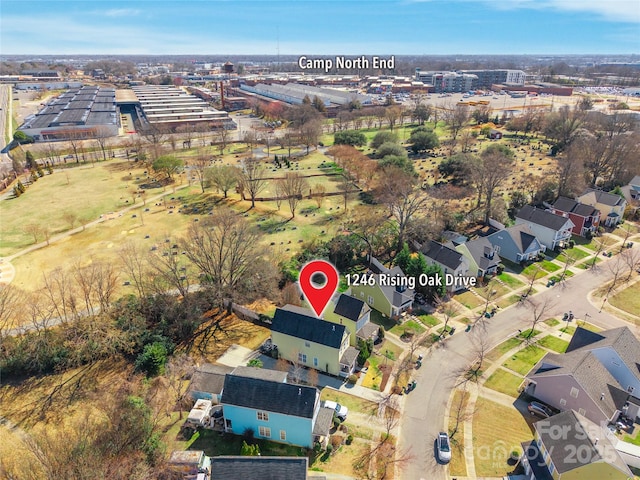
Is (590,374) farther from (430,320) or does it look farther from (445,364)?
(430,320)

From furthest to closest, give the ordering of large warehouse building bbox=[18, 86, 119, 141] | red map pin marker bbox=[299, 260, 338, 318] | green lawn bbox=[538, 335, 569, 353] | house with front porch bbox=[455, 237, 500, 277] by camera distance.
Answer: large warehouse building bbox=[18, 86, 119, 141], house with front porch bbox=[455, 237, 500, 277], green lawn bbox=[538, 335, 569, 353], red map pin marker bbox=[299, 260, 338, 318]

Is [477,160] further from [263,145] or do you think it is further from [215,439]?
[215,439]

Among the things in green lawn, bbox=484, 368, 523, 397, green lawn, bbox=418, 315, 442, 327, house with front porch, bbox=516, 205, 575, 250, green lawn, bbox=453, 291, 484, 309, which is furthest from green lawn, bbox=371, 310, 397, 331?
house with front porch, bbox=516, 205, 575, 250

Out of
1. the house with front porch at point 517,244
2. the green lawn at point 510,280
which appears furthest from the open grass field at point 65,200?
the green lawn at point 510,280

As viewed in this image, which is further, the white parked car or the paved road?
the white parked car

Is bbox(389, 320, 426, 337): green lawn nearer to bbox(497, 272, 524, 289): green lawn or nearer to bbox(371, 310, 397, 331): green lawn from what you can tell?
bbox(371, 310, 397, 331): green lawn

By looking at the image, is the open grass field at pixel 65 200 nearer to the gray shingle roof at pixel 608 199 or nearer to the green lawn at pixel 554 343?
the green lawn at pixel 554 343
